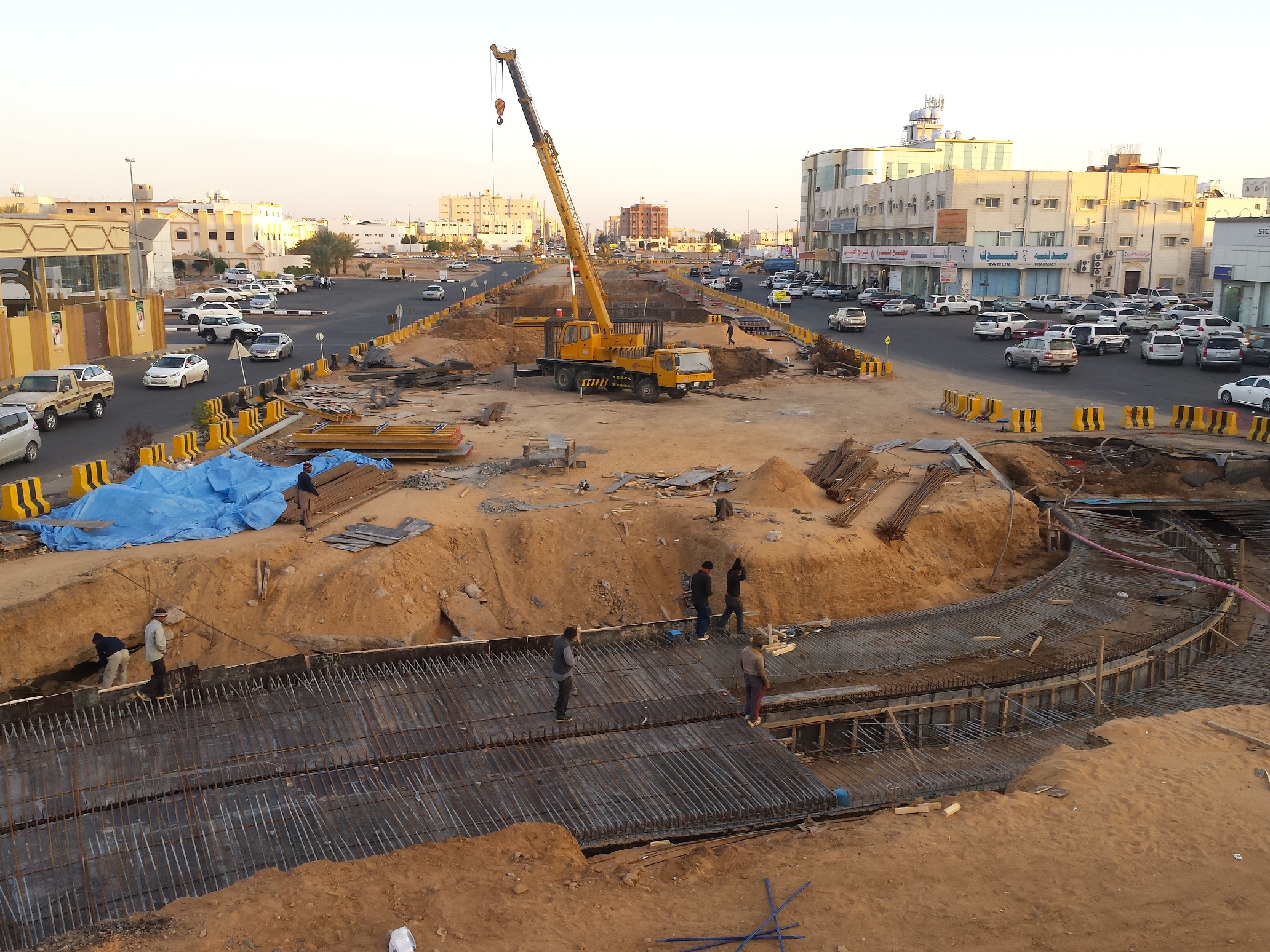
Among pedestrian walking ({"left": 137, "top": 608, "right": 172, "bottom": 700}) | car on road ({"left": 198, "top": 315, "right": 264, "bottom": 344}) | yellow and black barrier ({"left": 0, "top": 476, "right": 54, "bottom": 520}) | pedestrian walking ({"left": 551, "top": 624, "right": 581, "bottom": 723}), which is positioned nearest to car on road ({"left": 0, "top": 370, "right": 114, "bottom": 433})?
yellow and black barrier ({"left": 0, "top": 476, "right": 54, "bottom": 520})

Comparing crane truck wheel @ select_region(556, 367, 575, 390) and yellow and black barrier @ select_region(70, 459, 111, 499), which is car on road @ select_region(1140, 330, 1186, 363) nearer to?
crane truck wheel @ select_region(556, 367, 575, 390)

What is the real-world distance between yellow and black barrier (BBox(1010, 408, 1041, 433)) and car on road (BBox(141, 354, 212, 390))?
25.8m

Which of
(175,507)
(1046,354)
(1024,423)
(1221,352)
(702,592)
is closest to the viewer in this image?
(702,592)

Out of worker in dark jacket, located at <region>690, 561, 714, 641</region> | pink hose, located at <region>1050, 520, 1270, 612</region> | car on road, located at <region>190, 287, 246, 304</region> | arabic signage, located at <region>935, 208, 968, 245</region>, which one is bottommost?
pink hose, located at <region>1050, 520, 1270, 612</region>

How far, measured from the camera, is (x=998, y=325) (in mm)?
47312

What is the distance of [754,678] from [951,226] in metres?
62.6

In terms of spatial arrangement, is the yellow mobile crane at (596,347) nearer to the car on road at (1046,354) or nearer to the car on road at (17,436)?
the car on road at (1046,354)

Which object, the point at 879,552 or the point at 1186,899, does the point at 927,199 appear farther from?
the point at 1186,899

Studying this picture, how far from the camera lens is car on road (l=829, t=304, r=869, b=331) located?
5172 cm

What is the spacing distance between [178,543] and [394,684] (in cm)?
636

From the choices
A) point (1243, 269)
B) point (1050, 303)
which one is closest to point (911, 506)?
point (1243, 269)

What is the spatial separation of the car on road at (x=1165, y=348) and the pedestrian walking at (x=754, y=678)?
34.0 metres

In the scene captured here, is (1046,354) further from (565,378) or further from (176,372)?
(176,372)

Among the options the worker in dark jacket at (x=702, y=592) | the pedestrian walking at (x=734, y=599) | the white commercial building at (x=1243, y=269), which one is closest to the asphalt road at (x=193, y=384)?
the worker in dark jacket at (x=702, y=592)
